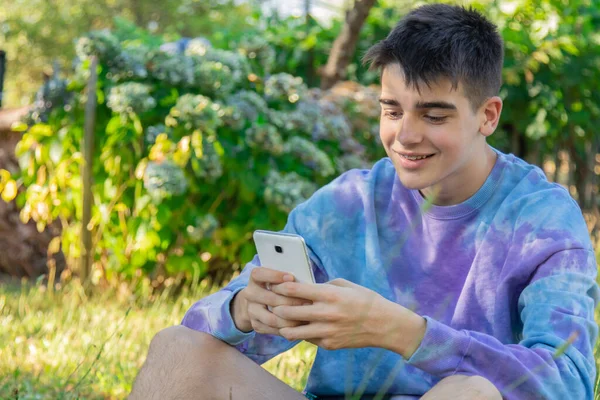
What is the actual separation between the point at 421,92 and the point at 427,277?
47cm

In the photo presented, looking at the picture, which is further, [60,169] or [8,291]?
[8,291]

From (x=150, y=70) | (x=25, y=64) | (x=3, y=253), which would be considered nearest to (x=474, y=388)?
(x=150, y=70)

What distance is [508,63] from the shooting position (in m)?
6.53

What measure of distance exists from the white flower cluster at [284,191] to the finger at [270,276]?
102 inches

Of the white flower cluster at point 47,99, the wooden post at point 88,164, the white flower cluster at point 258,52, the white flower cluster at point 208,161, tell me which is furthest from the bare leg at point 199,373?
the white flower cluster at point 258,52

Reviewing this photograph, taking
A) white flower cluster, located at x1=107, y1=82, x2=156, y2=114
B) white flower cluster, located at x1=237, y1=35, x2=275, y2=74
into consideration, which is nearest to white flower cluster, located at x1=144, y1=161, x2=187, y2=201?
white flower cluster, located at x1=107, y1=82, x2=156, y2=114

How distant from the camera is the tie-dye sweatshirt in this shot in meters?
1.68

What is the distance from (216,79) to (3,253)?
257 centimetres

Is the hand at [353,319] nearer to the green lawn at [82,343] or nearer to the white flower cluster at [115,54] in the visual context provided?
the green lawn at [82,343]

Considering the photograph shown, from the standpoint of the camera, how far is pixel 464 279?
2008 millimetres

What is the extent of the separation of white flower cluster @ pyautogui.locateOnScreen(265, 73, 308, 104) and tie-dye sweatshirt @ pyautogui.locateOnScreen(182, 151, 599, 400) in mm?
2520

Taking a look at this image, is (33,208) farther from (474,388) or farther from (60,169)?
(474,388)

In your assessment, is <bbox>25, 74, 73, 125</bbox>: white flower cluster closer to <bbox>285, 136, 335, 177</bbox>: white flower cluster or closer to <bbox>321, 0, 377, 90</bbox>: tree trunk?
<bbox>285, 136, 335, 177</bbox>: white flower cluster

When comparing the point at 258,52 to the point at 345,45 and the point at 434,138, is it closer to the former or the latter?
the point at 345,45
